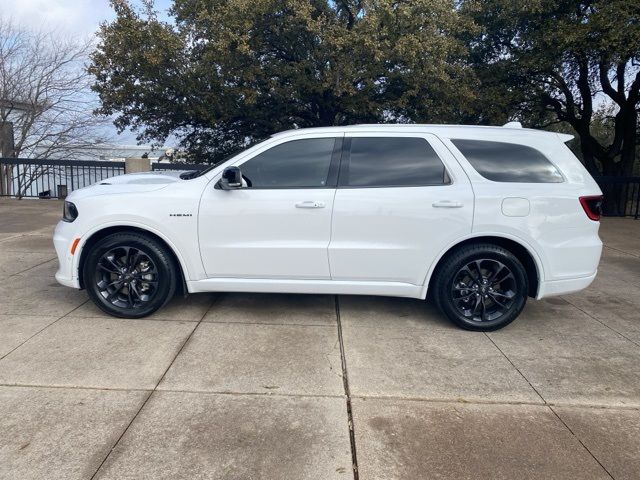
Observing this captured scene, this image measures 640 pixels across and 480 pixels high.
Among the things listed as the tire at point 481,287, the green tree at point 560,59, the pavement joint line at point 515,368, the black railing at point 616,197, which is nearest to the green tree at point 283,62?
the green tree at point 560,59

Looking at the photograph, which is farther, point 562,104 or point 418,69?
point 562,104

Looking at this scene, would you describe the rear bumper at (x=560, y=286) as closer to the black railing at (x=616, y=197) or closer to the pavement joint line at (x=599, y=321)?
the pavement joint line at (x=599, y=321)

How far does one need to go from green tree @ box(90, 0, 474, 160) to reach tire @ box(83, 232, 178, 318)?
644cm

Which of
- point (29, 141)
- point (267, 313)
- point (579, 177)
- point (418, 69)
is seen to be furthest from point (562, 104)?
point (29, 141)

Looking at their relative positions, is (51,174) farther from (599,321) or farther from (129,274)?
(599,321)

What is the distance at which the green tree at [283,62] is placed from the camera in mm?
9945

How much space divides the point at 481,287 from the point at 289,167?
2.04 metres

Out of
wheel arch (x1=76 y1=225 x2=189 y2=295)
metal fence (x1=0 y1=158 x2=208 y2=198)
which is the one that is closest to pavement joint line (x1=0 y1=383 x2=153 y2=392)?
wheel arch (x1=76 y1=225 x2=189 y2=295)

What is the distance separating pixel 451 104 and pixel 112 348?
9.97m

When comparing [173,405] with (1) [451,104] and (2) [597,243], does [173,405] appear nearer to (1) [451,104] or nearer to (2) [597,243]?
(2) [597,243]

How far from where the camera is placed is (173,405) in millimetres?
3146

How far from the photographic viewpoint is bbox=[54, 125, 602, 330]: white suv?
14.3 feet

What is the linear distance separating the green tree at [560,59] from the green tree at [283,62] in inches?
50.1

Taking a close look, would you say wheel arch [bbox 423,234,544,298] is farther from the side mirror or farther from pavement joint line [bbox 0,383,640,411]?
the side mirror
